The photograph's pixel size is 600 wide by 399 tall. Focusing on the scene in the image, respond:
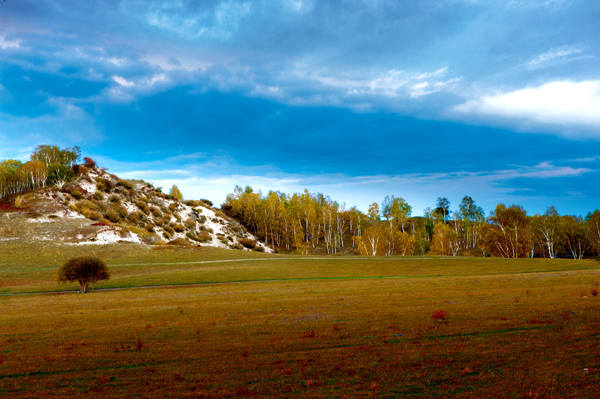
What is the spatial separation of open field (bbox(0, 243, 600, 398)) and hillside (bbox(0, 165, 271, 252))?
58.6m

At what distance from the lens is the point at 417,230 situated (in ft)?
445

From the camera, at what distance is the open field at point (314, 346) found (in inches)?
387

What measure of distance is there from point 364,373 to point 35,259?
7273 centimetres

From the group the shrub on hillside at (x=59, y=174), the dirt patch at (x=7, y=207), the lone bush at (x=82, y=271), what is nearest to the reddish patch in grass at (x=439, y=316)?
the lone bush at (x=82, y=271)

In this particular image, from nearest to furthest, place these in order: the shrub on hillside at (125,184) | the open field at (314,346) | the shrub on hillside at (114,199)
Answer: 1. the open field at (314,346)
2. the shrub on hillside at (114,199)
3. the shrub on hillside at (125,184)

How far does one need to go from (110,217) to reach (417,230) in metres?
103

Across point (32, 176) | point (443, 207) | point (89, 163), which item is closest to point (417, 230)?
point (443, 207)

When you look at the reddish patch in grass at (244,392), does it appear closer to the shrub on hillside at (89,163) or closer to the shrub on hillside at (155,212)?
the shrub on hillside at (155,212)

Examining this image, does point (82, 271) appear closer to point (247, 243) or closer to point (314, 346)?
point (314, 346)

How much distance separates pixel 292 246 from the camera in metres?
145

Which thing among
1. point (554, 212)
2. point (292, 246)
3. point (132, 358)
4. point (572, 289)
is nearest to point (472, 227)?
point (554, 212)

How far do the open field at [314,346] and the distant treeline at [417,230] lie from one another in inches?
2486

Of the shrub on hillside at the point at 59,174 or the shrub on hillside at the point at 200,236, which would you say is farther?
the shrub on hillside at the point at 59,174

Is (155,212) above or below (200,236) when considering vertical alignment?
above
